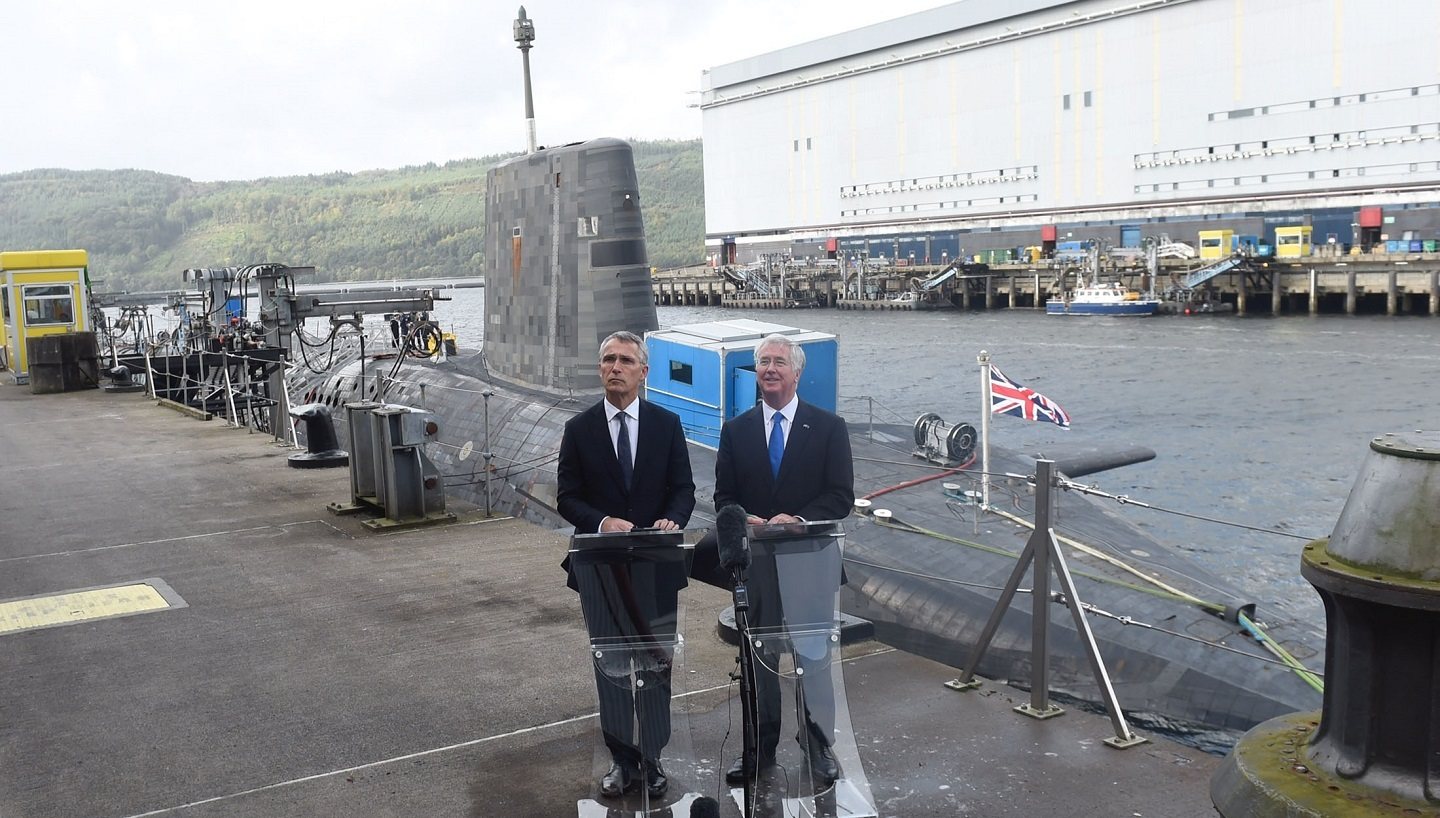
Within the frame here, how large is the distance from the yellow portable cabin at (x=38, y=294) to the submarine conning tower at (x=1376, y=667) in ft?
104

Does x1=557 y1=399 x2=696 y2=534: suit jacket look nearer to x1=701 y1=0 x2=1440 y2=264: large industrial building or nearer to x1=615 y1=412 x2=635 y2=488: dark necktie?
x1=615 y1=412 x2=635 y2=488: dark necktie

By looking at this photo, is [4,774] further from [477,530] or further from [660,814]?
[477,530]

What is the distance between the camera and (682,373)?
1867cm

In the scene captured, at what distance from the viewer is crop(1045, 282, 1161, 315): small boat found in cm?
6856

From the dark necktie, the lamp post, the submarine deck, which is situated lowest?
the submarine deck

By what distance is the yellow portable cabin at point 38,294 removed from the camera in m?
29.0

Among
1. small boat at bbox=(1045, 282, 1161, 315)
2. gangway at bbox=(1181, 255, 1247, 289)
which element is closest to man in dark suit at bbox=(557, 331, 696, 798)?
gangway at bbox=(1181, 255, 1247, 289)

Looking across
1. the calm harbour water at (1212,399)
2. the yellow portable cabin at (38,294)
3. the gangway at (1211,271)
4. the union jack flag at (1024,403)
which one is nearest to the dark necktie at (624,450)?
the union jack flag at (1024,403)

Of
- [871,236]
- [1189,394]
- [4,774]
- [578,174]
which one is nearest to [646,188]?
[871,236]

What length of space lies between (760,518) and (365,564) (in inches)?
208

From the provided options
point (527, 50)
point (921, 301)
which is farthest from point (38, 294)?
point (921, 301)

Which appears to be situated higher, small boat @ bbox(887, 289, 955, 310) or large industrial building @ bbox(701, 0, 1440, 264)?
large industrial building @ bbox(701, 0, 1440, 264)

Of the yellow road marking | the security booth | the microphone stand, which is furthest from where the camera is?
the security booth

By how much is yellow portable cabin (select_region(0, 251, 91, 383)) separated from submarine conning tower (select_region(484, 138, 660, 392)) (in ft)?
57.1
